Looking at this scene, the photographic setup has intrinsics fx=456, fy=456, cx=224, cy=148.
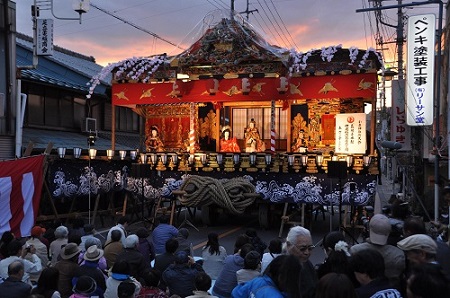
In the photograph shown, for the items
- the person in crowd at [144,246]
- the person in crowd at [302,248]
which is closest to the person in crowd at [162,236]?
the person in crowd at [144,246]

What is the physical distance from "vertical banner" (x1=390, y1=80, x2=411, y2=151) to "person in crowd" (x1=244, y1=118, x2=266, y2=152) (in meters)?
5.11

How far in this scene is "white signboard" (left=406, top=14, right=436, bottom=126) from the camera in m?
12.9

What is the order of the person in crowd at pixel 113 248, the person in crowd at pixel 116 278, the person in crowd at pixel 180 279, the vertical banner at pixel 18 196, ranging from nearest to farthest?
1. the person in crowd at pixel 116 278
2. the person in crowd at pixel 180 279
3. the person in crowd at pixel 113 248
4. the vertical banner at pixel 18 196

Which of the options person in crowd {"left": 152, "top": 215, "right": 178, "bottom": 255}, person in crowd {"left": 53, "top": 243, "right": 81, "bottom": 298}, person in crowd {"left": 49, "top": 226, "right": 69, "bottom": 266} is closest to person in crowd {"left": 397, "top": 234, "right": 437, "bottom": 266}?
person in crowd {"left": 53, "top": 243, "right": 81, "bottom": 298}

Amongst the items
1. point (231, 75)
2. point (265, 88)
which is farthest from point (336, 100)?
point (231, 75)

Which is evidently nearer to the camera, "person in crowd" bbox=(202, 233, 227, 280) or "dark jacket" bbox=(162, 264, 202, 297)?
"dark jacket" bbox=(162, 264, 202, 297)

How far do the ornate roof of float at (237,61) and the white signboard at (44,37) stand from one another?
3347mm

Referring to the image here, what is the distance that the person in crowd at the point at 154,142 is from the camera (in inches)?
768

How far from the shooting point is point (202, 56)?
16625mm

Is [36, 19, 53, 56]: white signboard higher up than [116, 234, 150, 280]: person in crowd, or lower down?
higher up

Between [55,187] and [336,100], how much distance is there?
1029 cm

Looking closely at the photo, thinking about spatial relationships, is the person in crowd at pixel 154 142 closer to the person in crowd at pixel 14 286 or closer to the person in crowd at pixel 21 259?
the person in crowd at pixel 21 259

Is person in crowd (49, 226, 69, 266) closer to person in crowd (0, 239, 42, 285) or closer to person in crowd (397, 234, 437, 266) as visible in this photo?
person in crowd (0, 239, 42, 285)

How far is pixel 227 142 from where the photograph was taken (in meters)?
18.5
